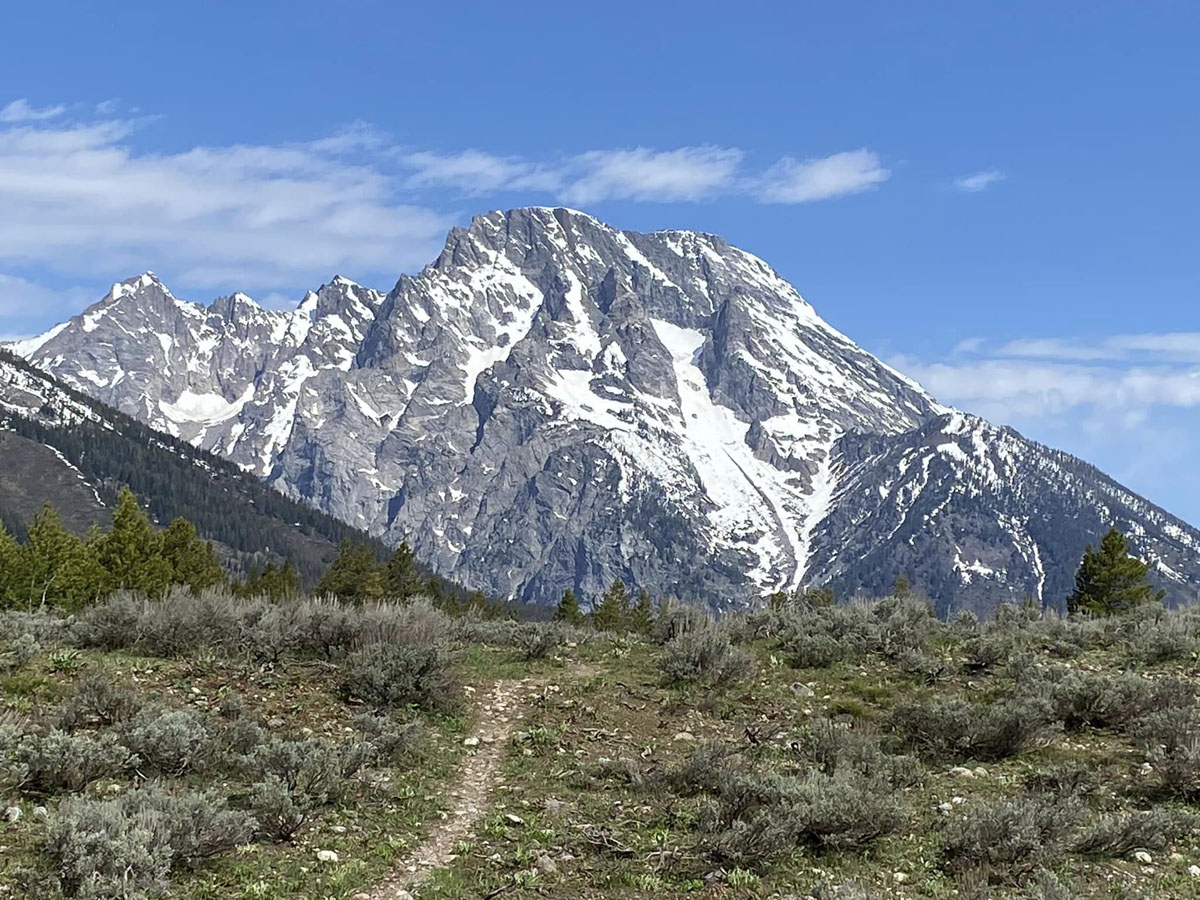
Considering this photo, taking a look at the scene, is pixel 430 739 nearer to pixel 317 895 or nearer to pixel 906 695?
pixel 317 895

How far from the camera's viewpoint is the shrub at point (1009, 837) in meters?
10.8

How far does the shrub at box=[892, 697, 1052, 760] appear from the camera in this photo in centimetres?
1516

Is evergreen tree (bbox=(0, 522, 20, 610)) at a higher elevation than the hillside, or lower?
lower

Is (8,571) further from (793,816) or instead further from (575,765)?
(793,816)

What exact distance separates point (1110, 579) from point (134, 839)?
194ft

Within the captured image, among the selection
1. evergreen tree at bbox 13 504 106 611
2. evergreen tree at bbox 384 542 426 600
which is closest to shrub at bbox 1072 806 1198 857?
evergreen tree at bbox 13 504 106 611

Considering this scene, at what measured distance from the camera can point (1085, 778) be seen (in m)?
13.4

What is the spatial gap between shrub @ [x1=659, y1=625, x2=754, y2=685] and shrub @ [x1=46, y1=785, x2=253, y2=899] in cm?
1154

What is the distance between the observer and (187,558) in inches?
2810

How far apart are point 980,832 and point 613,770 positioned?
5.67m

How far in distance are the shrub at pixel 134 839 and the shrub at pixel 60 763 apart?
1242 millimetres

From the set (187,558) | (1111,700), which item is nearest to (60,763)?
(1111,700)

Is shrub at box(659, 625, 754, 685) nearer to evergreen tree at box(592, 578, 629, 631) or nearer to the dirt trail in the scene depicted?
the dirt trail

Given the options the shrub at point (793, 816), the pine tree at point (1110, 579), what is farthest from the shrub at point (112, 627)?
the pine tree at point (1110, 579)
